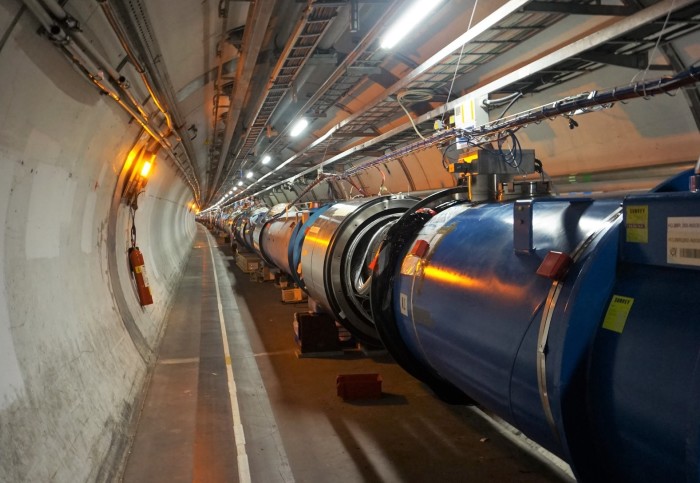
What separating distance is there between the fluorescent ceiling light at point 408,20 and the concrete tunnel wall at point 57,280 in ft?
7.24

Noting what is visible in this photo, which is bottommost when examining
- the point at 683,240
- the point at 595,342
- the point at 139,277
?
the point at 139,277

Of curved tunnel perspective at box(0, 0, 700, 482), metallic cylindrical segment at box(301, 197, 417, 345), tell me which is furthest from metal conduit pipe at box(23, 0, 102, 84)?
metallic cylindrical segment at box(301, 197, 417, 345)

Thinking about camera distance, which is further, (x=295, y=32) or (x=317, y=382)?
(x=317, y=382)

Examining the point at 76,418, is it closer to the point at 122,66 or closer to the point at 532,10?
the point at 122,66

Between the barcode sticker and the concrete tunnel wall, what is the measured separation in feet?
8.73

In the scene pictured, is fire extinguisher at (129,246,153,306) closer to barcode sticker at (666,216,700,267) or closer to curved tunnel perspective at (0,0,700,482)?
curved tunnel perspective at (0,0,700,482)

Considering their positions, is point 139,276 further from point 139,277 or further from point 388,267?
point 388,267

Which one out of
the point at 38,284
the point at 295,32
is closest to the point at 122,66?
the point at 295,32

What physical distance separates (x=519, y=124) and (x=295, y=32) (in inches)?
73.6

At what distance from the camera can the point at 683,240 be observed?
168cm

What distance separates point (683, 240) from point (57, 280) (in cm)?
366

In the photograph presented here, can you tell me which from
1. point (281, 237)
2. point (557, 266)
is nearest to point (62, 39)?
point (557, 266)

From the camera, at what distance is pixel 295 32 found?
438 centimetres

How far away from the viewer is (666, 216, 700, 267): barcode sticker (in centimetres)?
164
